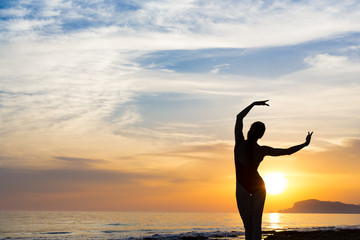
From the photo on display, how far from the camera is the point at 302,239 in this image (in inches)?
1072

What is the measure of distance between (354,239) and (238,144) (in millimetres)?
23206

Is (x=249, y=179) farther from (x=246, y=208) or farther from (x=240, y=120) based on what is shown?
(x=240, y=120)

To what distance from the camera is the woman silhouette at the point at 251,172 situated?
14.6 ft

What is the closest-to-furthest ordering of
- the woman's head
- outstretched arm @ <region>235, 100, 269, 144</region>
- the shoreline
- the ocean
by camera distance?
1. outstretched arm @ <region>235, 100, 269, 144</region>
2. the woman's head
3. the shoreline
4. the ocean

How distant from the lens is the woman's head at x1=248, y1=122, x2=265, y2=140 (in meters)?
4.55

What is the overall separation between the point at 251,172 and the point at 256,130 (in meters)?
0.49

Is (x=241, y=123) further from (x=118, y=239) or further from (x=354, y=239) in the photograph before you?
(x=118, y=239)

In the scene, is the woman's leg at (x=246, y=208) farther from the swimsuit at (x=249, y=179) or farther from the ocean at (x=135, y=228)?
the ocean at (x=135, y=228)

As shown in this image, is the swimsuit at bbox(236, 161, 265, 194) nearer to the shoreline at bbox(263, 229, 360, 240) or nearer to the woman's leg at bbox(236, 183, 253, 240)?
the woman's leg at bbox(236, 183, 253, 240)

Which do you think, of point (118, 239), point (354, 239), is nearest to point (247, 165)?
point (354, 239)

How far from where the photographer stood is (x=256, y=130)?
180 inches

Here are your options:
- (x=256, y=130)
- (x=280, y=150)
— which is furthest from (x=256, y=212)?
(x=256, y=130)

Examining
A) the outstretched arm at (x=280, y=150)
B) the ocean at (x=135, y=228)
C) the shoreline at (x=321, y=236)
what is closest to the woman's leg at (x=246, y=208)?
the outstretched arm at (x=280, y=150)

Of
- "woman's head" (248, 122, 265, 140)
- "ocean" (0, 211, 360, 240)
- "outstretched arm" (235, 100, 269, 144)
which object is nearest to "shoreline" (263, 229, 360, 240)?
"ocean" (0, 211, 360, 240)
